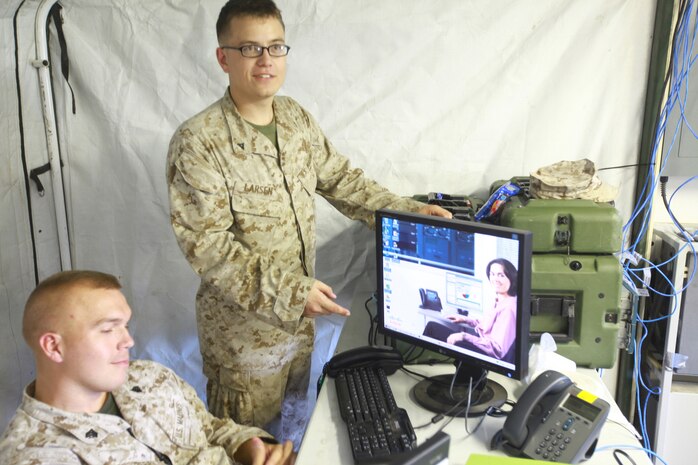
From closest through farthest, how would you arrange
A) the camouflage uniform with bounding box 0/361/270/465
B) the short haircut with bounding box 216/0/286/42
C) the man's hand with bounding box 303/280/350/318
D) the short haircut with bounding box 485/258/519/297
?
the camouflage uniform with bounding box 0/361/270/465, the short haircut with bounding box 485/258/519/297, the man's hand with bounding box 303/280/350/318, the short haircut with bounding box 216/0/286/42

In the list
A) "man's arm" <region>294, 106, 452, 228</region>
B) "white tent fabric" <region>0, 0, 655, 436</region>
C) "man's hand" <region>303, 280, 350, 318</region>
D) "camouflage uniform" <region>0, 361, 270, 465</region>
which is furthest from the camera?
"white tent fabric" <region>0, 0, 655, 436</region>

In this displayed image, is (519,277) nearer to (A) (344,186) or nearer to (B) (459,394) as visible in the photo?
(B) (459,394)

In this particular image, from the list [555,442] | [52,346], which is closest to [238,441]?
[52,346]

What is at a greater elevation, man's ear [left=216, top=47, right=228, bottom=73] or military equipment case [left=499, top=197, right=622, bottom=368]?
man's ear [left=216, top=47, right=228, bottom=73]

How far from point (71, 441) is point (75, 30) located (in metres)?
1.75

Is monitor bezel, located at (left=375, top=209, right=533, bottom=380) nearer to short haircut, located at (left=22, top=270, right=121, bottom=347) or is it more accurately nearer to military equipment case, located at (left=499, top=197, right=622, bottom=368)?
military equipment case, located at (left=499, top=197, right=622, bottom=368)

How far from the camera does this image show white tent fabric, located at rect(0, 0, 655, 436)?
7.20 ft

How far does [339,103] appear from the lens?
7.59ft

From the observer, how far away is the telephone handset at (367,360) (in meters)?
1.59

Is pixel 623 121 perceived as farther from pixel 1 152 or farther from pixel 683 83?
pixel 1 152

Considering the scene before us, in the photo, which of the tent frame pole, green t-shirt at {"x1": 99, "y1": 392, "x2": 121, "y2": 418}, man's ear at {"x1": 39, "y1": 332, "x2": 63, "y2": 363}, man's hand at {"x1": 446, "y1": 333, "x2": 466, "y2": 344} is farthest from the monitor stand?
the tent frame pole

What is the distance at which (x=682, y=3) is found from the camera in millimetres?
2053

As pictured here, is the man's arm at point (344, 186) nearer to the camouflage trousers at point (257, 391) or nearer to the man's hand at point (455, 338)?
the camouflage trousers at point (257, 391)

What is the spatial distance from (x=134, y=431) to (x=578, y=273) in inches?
45.9
